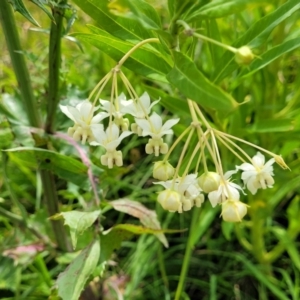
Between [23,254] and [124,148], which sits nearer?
[23,254]

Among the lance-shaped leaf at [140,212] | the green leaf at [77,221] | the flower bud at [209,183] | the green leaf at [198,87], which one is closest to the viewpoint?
the green leaf at [198,87]

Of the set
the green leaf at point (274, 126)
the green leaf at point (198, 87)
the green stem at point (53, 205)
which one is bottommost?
the green stem at point (53, 205)

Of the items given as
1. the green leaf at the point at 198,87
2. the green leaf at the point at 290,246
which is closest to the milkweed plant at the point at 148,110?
the green leaf at the point at 198,87

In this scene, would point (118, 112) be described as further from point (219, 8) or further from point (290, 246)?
point (290, 246)

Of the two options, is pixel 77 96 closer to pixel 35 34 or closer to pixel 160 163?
pixel 160 163

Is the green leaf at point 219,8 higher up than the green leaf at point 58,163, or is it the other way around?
the green leaf at point 219,8

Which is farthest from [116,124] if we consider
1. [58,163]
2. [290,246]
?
[290,246]

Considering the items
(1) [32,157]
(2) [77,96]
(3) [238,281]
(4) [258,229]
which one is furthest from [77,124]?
(3) [238,281]

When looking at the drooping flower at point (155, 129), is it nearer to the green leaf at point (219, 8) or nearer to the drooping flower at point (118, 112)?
the drooping flower at point (118, 112)
